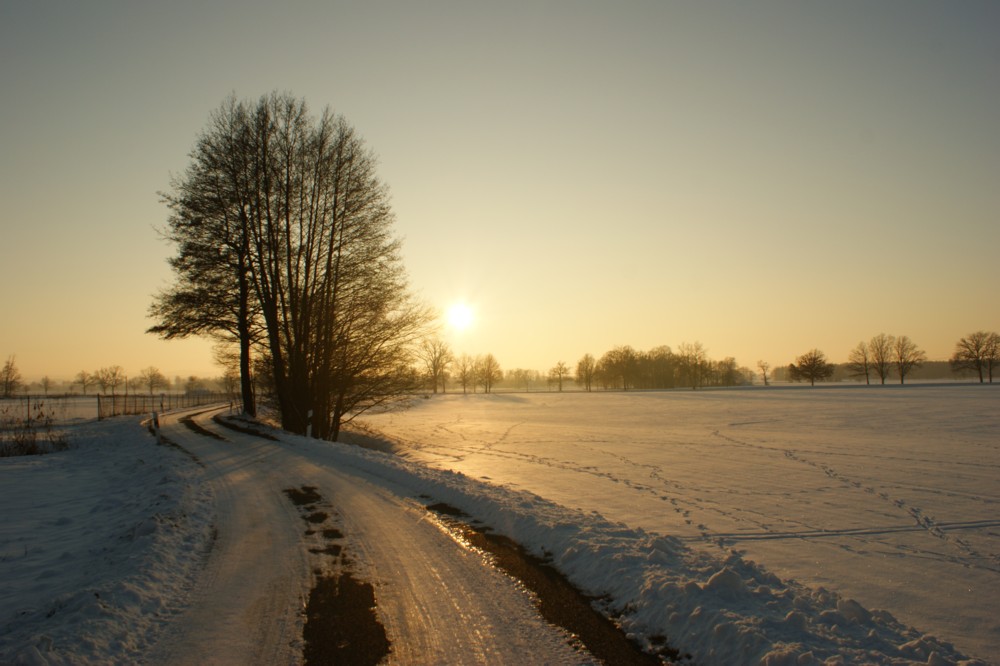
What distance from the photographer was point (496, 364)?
143000 millimetres

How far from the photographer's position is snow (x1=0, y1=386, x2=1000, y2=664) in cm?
443

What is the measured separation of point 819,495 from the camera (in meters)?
11.8

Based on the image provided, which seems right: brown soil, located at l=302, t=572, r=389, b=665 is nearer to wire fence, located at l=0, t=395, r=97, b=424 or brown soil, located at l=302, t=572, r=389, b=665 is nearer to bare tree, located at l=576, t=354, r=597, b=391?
wire fence, located at l=0, t=395, r=97, b=424

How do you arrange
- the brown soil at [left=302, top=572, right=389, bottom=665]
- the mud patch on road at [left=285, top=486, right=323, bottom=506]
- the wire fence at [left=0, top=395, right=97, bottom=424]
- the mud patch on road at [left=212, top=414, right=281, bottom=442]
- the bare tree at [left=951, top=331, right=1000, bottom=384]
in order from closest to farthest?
the brown soil at [left=302, top=572, right=389, bottom=665] < the mud patch on road at [left=285, top=486, right=323, bottom=506] < the mud patch on road at [left=212, top=414, right=281, bottom=442] < the wire fence at [left=0, top=395, right=97, bottom=424] < the bare tree at [left=951, top=331, right=1000, bottom=384]

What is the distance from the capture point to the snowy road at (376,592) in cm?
410

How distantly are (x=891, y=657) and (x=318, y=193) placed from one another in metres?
22.3

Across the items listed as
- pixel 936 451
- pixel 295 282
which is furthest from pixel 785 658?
pixel 295 282

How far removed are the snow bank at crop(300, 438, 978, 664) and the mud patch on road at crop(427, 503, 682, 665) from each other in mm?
152

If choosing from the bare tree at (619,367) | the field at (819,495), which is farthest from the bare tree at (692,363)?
the field at (819,495)

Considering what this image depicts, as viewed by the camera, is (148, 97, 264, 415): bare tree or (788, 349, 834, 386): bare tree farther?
(788, 349, 834, 386): bare tree

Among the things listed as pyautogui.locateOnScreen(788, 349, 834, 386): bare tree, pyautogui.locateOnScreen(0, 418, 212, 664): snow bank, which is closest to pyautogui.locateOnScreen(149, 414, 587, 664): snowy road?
pyautogui.locateOnScreen(0, 418, 212, 664): snow bank

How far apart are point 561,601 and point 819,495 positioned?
30.8 feet

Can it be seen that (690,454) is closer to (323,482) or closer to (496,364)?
(323,482)

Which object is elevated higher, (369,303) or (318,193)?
(318,193)
